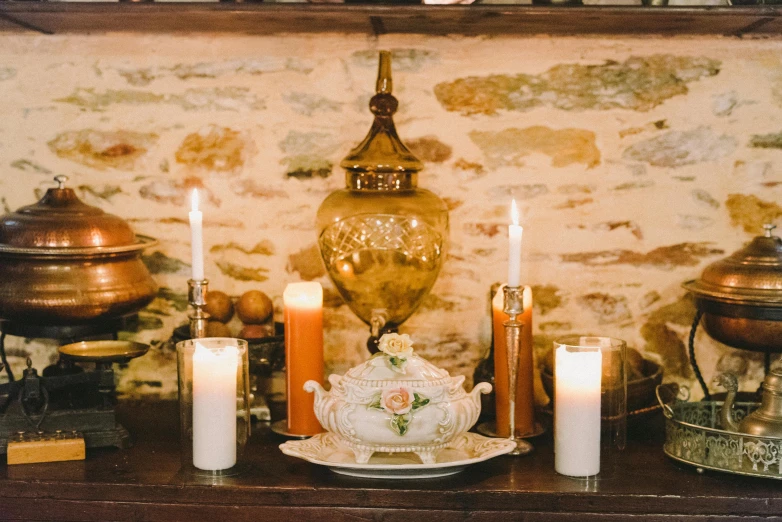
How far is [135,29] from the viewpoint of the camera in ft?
6.36

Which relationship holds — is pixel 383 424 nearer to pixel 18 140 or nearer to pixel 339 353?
pixel 339 353

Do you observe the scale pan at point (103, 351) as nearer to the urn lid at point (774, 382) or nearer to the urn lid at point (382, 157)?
the urn lid at point (382, 157)

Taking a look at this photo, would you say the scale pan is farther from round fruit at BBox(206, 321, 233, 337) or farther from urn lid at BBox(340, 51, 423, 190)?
urn lid at BBox(340, 51, 423, 190)

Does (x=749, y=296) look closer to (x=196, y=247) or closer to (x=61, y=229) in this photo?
(x=196, y=247)

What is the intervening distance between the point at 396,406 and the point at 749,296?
2.37 feet

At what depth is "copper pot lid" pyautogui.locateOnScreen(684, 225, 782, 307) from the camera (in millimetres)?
1587

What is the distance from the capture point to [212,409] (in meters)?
1.47

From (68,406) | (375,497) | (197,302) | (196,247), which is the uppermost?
(196,247)

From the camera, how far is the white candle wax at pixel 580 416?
1.46 m

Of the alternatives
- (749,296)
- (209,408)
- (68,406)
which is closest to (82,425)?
(68,406)

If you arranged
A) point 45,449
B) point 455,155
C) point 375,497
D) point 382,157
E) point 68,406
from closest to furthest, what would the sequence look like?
1. point 375,497
2. point 45,449
3. point 68,406
4. point 382,157
5. point 455,155

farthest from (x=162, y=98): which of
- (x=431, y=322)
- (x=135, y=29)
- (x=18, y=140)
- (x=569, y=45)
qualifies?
(x=569, y=45)

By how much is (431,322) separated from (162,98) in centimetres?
83

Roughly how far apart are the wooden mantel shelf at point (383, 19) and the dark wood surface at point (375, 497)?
0.89m
